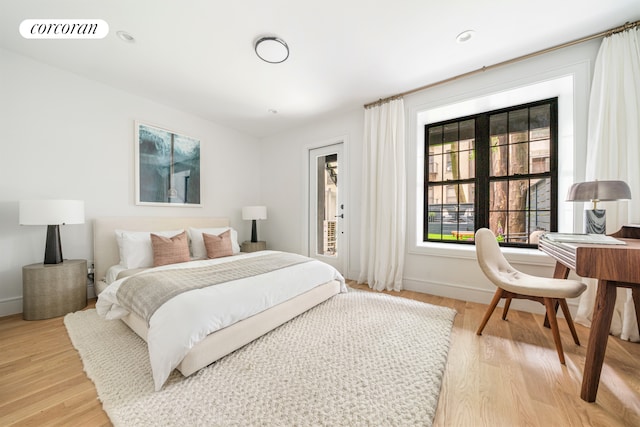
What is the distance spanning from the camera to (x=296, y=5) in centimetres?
177

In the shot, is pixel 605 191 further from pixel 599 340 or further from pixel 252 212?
pixel 252 212

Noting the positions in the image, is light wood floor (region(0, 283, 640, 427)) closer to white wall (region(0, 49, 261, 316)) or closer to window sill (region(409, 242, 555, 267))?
window sill (region(409, 242, 555, 267))

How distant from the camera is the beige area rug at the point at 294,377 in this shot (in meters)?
1.14

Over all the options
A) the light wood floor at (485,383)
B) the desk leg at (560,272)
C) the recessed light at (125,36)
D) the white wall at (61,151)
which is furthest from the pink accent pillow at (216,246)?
the desk leg at (560,272)

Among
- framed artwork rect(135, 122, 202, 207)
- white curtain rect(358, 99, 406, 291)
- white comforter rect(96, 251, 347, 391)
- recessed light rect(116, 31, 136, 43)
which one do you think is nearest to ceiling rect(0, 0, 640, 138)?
recessed light rect(116, 31, 136, 43)

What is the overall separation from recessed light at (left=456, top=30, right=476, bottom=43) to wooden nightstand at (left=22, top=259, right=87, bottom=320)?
4.32 m

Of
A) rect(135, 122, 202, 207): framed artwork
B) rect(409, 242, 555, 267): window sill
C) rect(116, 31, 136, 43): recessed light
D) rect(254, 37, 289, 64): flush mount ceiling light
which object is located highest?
rect(116, 31, 136, 43): recessed light

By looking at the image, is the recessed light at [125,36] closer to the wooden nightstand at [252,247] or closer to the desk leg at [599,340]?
the wooden nightstand at [252,247]

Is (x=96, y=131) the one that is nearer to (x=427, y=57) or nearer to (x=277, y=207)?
(x=277, y=207)

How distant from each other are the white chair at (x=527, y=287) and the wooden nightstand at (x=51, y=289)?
385 cm

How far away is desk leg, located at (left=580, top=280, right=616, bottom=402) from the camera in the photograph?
4.00ft

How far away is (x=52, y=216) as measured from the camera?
2135 mm

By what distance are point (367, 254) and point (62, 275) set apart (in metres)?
3.42

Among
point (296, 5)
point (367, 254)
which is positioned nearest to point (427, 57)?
point (296, 5)
